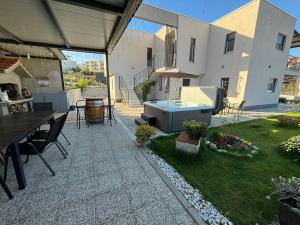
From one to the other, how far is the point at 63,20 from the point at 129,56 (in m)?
8.82

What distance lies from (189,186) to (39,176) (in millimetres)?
2508

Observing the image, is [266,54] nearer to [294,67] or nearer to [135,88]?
[294,67]

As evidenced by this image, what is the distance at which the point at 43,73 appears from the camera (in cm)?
772

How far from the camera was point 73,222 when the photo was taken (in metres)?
1.63

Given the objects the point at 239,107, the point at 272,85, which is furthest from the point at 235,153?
the point at 272,85

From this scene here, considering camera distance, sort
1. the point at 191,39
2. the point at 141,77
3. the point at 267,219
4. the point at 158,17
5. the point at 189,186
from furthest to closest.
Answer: the point at 141,77
the point at 191,39
the point at 158,17
the point at 189,186
the point at 267,219

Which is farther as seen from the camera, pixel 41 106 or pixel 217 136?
pixel 41 106

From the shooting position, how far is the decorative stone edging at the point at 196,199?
5.71 feet

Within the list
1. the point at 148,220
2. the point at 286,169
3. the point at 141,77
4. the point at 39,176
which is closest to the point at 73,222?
the point at 148,220

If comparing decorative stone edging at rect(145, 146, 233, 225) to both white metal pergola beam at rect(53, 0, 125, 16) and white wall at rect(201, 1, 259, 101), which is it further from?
white wall at rect(201, 1, 259, 101)

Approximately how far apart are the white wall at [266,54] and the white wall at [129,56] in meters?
7.55

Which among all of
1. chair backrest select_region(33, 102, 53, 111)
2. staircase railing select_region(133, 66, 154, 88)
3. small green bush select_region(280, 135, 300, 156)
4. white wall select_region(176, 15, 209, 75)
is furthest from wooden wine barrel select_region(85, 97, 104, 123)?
staircase railing select_region(133, 66, 154, 88)

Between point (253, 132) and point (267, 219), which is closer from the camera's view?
point (267, 219)

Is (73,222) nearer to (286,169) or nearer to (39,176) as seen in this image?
(39,176)
